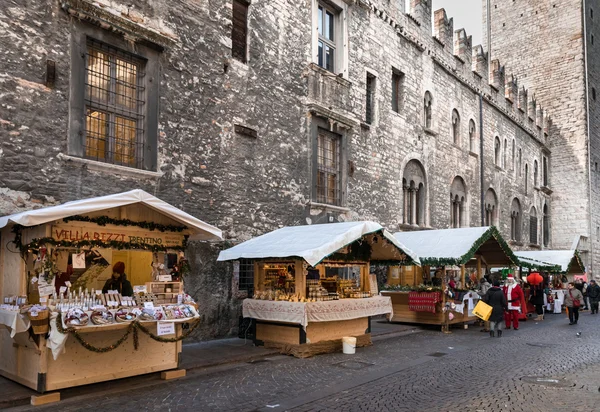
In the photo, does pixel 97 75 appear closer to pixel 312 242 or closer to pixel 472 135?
pixel 312 242

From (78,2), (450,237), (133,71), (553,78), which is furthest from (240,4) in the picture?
(553,78)

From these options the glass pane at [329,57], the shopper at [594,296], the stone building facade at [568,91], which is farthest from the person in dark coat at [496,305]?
the stone building facade at [568,91]

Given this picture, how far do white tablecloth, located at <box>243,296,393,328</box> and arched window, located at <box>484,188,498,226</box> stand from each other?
628 inches

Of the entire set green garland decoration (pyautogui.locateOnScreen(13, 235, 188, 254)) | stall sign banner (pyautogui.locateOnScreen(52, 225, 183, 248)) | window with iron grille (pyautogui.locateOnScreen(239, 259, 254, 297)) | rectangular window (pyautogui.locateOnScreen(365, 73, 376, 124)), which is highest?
rectangular window (pyautogui.locateOnScreen(365, 73, 376, 124))

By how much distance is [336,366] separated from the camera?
899cm

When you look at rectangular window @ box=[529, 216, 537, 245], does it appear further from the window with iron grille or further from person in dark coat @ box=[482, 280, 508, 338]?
the window with iron grille

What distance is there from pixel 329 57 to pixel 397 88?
13.9ft

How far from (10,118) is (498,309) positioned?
11.0m

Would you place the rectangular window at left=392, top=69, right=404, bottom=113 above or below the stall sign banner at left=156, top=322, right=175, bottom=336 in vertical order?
above

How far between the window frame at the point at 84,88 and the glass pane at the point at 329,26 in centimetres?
647

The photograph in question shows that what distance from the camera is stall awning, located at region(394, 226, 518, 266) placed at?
44.3 ft

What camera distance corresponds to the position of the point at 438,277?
15.9 m

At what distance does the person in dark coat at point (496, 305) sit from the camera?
1281cm

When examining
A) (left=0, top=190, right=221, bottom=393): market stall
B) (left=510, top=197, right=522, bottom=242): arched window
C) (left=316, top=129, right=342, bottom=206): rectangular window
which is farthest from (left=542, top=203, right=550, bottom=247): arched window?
(left=0, top=190, right=221, bottom=393): market stall
